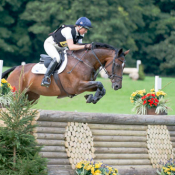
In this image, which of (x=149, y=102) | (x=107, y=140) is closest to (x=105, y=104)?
(x=149, y=102)

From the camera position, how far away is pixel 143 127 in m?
5.93

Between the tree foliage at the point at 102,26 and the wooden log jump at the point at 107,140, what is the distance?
21.6m

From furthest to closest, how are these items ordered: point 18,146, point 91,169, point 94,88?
1. point 94,88
2. point 91,169
3. point 18,146

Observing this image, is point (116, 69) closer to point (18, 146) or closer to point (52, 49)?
point (52, 49)

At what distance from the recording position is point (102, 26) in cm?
2806

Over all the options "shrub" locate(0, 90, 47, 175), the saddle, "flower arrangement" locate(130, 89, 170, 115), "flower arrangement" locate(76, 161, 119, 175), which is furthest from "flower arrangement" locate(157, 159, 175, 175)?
the saddle

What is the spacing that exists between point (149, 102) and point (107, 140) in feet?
8.01

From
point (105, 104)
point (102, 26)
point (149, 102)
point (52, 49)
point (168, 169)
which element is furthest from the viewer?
point (102, 26)

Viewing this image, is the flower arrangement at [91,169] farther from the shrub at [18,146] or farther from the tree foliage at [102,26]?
the tree foliage at [102,26]

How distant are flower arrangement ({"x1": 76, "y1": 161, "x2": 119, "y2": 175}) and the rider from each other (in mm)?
2182

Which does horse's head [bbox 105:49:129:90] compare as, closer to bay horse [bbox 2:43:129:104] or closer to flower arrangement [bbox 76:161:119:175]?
bay horse [bbox 2:43:129:104]

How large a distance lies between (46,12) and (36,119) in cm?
2526

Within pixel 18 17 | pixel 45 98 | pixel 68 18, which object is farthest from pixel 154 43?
pixel 45 98

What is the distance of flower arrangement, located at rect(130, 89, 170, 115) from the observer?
25.0 ft
